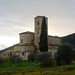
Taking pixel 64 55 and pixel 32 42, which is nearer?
pixel 64 55

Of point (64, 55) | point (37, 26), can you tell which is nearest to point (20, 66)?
point (64, 55)

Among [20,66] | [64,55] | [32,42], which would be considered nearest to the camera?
[64,55]

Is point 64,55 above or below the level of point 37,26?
below

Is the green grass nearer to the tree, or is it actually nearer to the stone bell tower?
the tree

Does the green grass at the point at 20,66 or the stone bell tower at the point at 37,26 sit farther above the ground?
→ the stone bell tower at the point at 37,26

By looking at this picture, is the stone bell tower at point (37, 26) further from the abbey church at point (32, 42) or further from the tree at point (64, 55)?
the tree at point (64, 55)

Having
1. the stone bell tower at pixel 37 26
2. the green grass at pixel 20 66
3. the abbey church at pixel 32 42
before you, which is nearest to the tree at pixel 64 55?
the green grass at pixel 20 66

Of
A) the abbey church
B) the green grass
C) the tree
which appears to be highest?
the abbey church

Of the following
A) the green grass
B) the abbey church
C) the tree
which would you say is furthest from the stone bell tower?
the tree

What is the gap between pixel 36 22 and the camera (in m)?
57.1

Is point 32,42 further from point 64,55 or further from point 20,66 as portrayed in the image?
point 64,55

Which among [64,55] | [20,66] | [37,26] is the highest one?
[37,26]

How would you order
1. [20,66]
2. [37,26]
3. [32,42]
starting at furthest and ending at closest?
[32,42], [37,26], [20,66]

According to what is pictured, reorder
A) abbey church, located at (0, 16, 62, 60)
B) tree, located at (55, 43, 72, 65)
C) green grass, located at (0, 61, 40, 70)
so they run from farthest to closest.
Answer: abbey church, located at (0, 16, 62, 60) → tree, located at (55, 43, 72, 65) → green grass, located at (0, 61, 40, 70)
